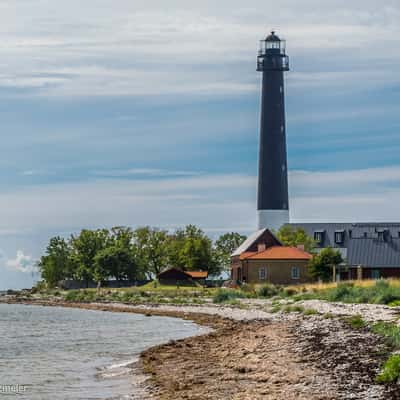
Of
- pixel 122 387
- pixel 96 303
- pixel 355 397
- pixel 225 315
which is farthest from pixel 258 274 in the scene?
pixel 355 397

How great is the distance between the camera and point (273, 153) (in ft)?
320

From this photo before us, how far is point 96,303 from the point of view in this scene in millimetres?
82000

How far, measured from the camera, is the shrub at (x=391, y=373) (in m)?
19.8

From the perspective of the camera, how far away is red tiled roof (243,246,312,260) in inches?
3346

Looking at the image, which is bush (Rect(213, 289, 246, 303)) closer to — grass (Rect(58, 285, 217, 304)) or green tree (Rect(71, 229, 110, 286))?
grass (Rect(58, 285, 217, 304))

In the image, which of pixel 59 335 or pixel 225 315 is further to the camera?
pixel 225 315

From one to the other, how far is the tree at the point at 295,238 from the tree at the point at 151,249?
17.1 meters

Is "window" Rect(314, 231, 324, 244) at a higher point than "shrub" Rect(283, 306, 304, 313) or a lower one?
higher

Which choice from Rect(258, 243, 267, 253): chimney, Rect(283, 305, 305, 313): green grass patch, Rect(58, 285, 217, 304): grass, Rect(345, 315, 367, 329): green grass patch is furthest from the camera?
Rect(258, 243, 267, 253): chimney

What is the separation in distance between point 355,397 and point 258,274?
67296mm

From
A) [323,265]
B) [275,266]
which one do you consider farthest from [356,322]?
[275,266]

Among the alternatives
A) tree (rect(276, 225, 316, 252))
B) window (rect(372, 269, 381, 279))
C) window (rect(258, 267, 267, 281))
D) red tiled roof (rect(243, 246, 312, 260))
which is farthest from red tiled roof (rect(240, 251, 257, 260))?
window (rect(372, 269, 381, 279))

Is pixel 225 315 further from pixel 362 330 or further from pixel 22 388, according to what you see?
pixel 22 388

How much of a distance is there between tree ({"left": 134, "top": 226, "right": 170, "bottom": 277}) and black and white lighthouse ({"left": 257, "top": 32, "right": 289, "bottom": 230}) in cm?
1574
